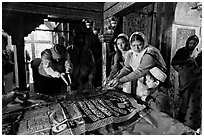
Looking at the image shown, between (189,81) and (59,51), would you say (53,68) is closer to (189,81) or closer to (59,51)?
(59,51)

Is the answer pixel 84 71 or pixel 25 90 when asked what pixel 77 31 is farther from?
pixel 25 90

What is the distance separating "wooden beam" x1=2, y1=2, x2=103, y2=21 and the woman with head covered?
0.40 meters

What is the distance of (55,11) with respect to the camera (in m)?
1.27

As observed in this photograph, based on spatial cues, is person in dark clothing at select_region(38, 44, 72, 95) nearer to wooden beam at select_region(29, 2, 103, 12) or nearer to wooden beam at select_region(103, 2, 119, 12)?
wooden beam at select_region(29, 2, 103, 12)

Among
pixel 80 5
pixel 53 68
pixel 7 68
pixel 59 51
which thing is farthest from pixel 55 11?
pixel 7 68

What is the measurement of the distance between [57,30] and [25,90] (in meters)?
0.55

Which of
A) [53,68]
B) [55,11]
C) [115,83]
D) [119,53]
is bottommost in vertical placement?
[115,83]

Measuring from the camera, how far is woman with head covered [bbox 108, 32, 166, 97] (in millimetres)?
1225

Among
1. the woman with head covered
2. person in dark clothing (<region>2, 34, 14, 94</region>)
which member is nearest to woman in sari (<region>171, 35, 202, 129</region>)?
the woman with head covered

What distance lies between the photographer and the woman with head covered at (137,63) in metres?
1.22

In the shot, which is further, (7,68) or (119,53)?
(119,53)

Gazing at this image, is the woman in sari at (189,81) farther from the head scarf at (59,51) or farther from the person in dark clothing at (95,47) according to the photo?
the head scarf at (59,51)

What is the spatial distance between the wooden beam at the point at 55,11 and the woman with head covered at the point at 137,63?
15.9 inches

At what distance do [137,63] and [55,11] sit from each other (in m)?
0.76
